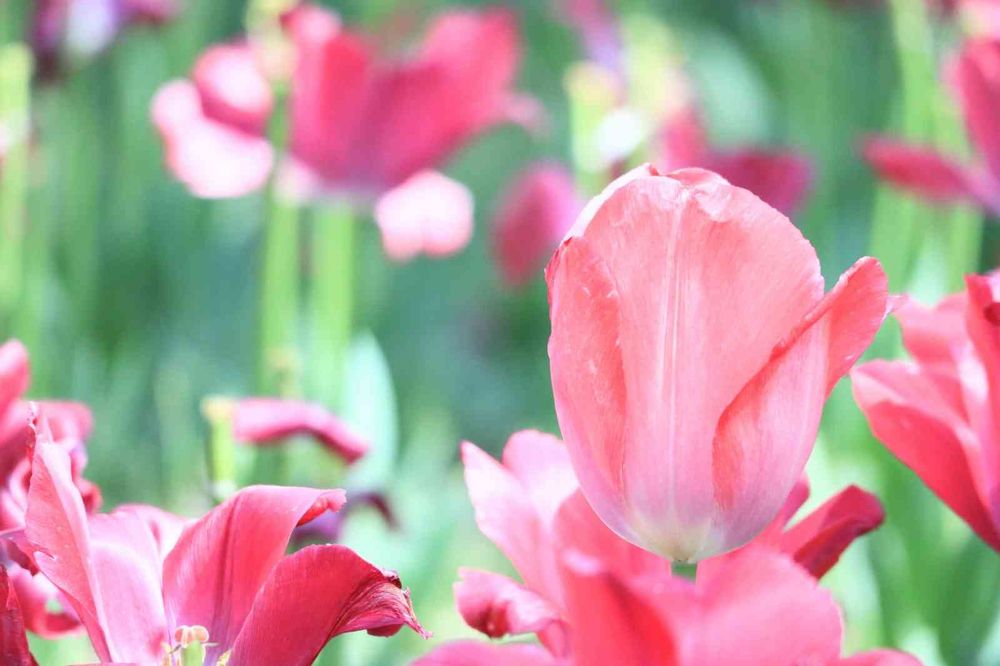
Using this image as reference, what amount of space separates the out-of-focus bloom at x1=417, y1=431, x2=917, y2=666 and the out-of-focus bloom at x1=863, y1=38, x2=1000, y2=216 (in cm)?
39

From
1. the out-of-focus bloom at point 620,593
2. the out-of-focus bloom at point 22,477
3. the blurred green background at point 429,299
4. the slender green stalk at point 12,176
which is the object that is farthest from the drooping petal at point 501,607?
the slender green stalk at point 12,176

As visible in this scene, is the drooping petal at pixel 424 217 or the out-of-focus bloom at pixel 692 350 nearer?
the out-of-focus bloom at pixel 692 350

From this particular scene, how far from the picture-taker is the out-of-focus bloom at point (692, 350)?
0.26 m

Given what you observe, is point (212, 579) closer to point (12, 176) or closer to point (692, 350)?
point (692, 350)

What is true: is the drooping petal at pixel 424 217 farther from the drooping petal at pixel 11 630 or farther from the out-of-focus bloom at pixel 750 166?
the drooping petal at pixel 11 630

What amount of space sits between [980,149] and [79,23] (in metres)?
0.56

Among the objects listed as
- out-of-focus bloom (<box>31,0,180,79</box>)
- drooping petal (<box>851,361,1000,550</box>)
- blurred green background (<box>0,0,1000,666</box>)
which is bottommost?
blurred green background (<box>0,0,1000,666</box>)

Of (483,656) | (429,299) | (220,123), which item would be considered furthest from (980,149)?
(429,299)

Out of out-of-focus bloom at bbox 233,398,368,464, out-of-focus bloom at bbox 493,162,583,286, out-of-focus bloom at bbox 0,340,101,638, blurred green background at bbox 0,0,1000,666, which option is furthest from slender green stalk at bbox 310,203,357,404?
out-of-focus bloom at bbox 0,340,101,638

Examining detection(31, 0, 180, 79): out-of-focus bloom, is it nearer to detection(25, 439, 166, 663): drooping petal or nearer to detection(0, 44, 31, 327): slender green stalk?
detection(0, 44, 31, 327): slender green stalk

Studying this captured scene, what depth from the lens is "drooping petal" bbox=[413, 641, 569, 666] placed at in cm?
25

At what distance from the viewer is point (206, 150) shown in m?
0.68

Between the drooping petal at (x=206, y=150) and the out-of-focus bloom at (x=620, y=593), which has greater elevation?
the drooping petal at (x=206, y=150)

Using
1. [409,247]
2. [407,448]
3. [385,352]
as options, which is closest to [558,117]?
[385,352]
